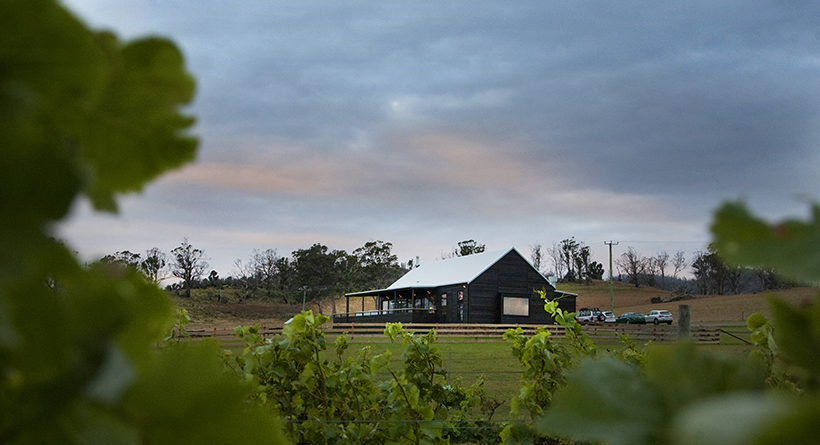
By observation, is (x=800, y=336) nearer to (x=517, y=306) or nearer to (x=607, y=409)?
(x=607, y=409)

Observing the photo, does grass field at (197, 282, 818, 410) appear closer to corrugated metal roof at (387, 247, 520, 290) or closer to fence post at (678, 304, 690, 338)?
fence post at (678, 304, 690, 338)

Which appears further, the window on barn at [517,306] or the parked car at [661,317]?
the parked car at [661,317]

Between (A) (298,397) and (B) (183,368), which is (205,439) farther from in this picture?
(A) (298,397)

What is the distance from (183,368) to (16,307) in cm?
7

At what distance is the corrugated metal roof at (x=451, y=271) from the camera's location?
97.2ft

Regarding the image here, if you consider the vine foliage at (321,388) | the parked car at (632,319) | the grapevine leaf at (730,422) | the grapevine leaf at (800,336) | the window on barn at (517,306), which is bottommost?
the parked car at (632,319)

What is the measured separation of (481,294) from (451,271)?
3.35m

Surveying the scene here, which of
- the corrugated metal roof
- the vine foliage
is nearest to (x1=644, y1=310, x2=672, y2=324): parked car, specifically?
the corrugated metal roof

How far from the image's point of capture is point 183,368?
0.76 ft

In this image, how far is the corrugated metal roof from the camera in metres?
29.6

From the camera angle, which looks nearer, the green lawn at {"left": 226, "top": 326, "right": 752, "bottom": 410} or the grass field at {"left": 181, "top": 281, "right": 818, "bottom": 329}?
the green lawn at {"left": 226, "top": 326, "right": 752, "bottom": 410}

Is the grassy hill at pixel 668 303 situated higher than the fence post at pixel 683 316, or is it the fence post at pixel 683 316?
the fence post at pixel 683 316

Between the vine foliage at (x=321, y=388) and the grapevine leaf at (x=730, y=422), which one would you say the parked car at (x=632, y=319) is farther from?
the grapevine leaf at (x=730, y=422)

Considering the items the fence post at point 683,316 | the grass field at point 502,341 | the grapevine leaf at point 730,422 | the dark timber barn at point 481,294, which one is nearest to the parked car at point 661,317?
the grass field at point 502,341
